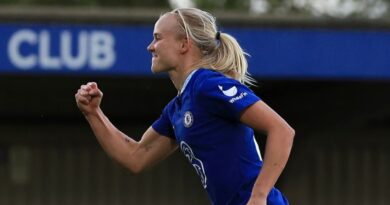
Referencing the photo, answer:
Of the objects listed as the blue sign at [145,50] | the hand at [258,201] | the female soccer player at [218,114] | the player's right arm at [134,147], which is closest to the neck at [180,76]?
the female soccer player at [218,114]

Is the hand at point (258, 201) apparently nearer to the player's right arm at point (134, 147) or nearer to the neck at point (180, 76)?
the neck at point (180, 76)

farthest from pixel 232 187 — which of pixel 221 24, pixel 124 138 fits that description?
pixel 221 24

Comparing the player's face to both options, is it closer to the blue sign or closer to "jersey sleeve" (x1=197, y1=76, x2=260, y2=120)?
Result: "jersey sleeve" (x1=197, y1=76, x2=260, y2=120)

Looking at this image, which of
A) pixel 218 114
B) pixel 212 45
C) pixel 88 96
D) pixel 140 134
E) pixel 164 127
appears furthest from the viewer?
pixel 140 134

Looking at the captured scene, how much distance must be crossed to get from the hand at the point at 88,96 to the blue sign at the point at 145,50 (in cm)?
598

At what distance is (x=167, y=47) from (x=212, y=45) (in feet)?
0.64

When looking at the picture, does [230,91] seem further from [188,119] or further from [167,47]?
[167,47]

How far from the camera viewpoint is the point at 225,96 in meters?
4.73

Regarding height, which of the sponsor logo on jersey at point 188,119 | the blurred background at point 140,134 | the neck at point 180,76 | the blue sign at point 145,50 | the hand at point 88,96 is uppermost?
the neck at point 180,76

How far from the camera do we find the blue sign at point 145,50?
11.2 metres

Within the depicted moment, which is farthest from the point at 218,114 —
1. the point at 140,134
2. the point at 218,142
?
the point at 140,134

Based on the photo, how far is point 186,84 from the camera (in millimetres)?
4965

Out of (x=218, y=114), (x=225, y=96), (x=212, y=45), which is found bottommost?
(x=218, y=114)

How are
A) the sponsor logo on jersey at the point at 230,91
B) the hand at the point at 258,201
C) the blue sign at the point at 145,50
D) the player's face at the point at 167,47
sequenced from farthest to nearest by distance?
the blue sign at the point at 145,50
the player's face at the point at 167,47
the sponsor logo on jersey at the point at 230,91
the hand at the point at 258,201
